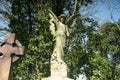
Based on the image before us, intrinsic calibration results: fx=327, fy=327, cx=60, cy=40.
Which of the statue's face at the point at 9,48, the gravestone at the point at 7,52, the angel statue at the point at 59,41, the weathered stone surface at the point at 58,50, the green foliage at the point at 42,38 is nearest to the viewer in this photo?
the gravestone at the point at 7,52

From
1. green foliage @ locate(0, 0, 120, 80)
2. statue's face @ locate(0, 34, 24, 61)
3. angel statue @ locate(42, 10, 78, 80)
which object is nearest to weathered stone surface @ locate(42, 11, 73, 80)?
angel statue @ locate(42, 10, 78, 80)

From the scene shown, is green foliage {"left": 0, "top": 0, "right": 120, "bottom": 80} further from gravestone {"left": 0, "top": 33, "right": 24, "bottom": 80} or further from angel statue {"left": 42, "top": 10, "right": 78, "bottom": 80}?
gravestone {"left": 0, "top": 33, "right": 24, "bottom": 80}

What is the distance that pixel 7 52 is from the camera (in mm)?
6773

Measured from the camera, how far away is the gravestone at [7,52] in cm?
661

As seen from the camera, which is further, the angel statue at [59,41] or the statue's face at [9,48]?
the angel statue at [59,41]

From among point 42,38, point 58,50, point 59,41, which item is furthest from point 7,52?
point 42,38

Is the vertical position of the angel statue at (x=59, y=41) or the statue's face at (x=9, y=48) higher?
the angel statue at (x=59, y=41)

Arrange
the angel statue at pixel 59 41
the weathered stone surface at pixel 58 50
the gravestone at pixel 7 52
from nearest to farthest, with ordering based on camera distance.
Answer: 1. the gravestone at pixel 7 52
2. the weathered stone surface at pixel 58 50
3. the angel statue at pixel 59 41

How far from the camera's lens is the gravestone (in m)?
6.61

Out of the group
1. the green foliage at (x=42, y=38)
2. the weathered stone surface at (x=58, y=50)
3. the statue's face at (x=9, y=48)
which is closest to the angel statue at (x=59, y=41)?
the weathered stone surface at (x=58, y=50)

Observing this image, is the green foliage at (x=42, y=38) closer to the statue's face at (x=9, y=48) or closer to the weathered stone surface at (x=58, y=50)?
the weathered stone surface at (x=58, y=50)

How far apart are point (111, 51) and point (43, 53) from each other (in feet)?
46.3

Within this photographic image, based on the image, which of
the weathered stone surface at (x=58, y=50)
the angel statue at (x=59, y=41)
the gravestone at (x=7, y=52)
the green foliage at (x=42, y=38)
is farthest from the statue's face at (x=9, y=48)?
the green foliage at (x=42, y=38)

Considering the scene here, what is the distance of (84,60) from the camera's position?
21.2 metres
